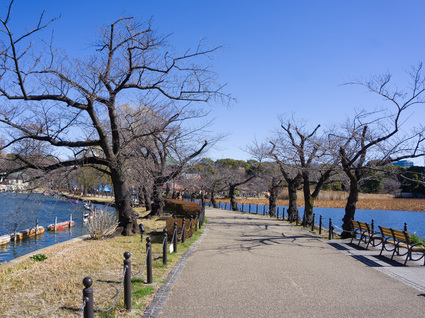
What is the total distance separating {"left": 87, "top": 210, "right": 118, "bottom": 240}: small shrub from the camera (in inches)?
530

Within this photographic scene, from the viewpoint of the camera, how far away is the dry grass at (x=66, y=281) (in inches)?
217

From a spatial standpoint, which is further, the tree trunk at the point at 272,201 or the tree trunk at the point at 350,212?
the tree trunk at the point at 272,201

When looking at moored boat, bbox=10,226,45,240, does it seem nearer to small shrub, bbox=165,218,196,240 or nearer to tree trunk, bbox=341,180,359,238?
small shrub, bbox=165,218,196,240

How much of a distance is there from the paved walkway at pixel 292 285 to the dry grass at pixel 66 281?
33.8 inches

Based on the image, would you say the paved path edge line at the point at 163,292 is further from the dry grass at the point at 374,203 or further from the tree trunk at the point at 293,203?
the dry grass at the point at 374,203

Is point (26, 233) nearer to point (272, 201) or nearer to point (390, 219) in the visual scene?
point (272, 201)

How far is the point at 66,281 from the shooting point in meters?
6.91

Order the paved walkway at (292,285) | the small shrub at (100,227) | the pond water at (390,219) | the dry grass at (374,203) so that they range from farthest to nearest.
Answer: the dry grass at (374,203) < the pond water at (390,219) < the small shrub at (100,227) < the paved walkway at (292,285)

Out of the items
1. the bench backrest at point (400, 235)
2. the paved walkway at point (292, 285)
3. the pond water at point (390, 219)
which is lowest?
the pond water at point (390, 219)

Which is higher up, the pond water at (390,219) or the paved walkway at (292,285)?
the paved walkway at (292,285)

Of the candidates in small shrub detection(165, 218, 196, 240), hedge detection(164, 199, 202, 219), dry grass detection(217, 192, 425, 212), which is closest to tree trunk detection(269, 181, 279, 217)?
hedge detection(164, 199, 202, 219)

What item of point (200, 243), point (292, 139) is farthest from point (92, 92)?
point (292, 139)

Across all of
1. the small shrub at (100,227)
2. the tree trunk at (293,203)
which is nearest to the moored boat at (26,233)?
the small shrub at (100,227)

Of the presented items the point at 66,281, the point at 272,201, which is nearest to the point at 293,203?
the point at 272,201
